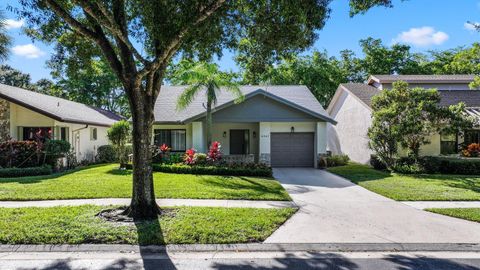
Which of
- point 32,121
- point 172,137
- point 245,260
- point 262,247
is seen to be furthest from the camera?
point 172,137

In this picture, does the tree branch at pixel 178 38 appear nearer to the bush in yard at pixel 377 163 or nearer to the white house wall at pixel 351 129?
the bush in yard at pixel 377 163

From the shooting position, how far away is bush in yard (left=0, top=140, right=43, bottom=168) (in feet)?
54.7

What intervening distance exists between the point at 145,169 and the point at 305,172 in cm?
1186

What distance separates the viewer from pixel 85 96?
46.8 m

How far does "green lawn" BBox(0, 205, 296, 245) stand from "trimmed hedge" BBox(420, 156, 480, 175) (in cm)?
1197

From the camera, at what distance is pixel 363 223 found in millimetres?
8250

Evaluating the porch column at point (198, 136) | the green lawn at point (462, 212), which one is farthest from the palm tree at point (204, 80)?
the green lawn at point (462, 212)

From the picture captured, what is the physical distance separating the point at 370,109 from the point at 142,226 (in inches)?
673

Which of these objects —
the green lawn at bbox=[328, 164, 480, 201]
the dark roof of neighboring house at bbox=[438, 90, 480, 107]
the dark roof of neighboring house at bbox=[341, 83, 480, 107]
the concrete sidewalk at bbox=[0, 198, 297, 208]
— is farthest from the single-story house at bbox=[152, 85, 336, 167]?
the concrete sidewalk at bbox=[0, 198, 297, 208]

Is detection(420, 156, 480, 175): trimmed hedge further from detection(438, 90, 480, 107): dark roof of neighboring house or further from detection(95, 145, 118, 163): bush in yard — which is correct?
detection(95, 145, 118, 163): bush in yard

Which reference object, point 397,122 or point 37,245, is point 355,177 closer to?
point 397,122

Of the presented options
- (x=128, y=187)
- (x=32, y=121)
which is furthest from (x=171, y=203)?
(x=32, y=121)

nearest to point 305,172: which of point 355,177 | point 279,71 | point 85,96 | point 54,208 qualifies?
point 355,177

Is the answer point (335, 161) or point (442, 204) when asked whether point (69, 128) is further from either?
point (442, 204)
